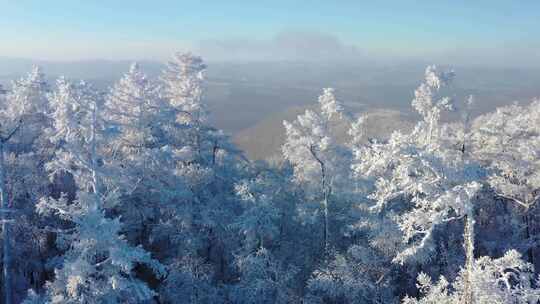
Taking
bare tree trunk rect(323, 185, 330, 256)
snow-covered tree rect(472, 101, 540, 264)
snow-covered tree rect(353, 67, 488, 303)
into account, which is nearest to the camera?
snow-covered tree rect(353, 67, 488, 303)

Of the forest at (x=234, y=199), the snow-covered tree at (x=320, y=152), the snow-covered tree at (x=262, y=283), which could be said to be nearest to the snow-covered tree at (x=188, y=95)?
the forest at (x=234, y=199)

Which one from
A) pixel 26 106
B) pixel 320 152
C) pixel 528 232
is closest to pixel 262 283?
pixel 320 152

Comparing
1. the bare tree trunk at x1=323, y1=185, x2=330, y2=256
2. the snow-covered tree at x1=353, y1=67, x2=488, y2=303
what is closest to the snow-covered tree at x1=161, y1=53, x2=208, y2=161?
the bare tree trunk at x1=323, y1=185, x2=330, y2=256

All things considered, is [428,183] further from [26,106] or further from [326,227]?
[26,106]

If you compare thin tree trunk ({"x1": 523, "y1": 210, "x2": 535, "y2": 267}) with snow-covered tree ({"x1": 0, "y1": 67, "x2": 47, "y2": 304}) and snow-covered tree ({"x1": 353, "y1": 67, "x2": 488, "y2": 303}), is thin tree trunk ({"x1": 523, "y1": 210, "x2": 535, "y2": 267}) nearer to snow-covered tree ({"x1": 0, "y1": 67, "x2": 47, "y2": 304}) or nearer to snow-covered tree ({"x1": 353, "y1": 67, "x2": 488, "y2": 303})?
snow-covered tree ({"x1": 353, "y1": 67, "x2": 488, "y2": 303})

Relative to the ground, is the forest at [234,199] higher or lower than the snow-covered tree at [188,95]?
lower

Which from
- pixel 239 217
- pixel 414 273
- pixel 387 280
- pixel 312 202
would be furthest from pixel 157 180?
pixel 414 273

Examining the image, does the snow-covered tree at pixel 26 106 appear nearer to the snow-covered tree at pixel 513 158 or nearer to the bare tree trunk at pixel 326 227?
the bare tree trunk at pixel 326 227

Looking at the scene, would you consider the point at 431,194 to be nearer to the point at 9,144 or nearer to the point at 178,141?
the point at 178,141
